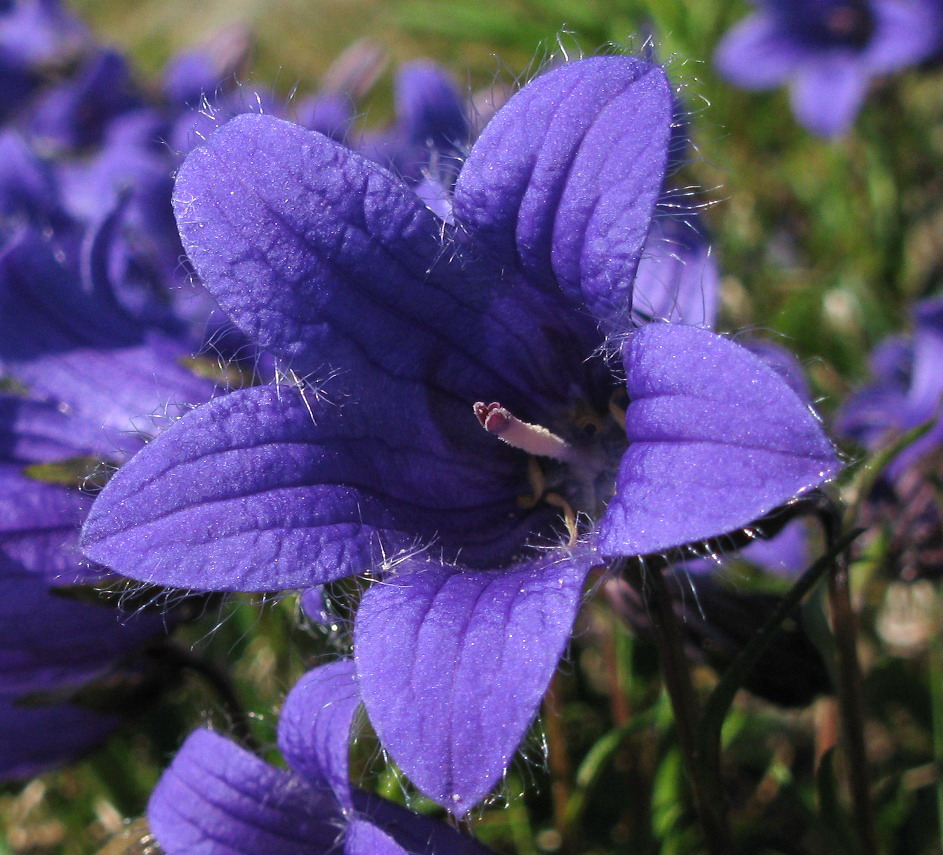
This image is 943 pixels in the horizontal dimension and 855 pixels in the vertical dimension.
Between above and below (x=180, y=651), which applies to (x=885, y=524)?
below

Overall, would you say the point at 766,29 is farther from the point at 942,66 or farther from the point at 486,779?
the point at 486,779

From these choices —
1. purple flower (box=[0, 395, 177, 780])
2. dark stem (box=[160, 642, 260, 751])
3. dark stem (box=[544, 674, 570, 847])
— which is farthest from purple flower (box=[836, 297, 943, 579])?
purple flower (box=[0, 395, 177, 780])

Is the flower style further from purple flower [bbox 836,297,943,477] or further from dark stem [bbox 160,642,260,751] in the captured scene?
purple flower [bbox 836,297,943,477]

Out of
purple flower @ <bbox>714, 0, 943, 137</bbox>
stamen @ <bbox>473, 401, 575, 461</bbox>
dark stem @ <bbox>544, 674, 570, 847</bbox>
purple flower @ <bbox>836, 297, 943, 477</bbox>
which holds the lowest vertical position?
purple flower @ <bbox>714, 0, 943, 137</bbox>

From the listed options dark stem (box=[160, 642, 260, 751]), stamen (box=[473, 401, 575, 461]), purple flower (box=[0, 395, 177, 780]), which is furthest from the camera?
dark stem (box=[160, 642, 260, 751])

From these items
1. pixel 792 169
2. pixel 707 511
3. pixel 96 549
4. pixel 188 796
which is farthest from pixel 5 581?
pixel 792 169

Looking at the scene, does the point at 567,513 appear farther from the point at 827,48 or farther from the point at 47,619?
the point at 827,48
